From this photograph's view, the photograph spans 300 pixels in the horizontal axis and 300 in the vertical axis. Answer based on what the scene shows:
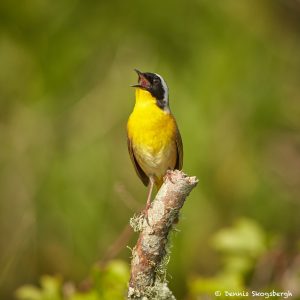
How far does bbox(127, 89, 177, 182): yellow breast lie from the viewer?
6141mm

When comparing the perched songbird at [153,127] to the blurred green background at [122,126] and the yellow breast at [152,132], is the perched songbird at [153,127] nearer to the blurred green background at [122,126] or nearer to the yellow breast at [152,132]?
the yellow breast at [152,132]

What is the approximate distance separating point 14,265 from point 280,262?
2524 mm

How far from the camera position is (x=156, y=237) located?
466cm

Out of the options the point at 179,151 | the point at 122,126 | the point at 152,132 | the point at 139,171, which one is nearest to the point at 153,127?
the point at 152,132

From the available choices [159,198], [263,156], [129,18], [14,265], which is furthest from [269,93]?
[159,198]

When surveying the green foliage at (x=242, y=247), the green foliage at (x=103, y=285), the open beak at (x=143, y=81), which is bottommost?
the green foliage at (x=103, y=285)

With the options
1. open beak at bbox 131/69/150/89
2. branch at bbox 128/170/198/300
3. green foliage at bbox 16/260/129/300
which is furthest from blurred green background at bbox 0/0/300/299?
branch at bbox 128/170/198/300

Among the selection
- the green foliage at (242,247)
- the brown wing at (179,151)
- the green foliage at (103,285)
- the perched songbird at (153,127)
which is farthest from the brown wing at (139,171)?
the green foliage at (103,285)

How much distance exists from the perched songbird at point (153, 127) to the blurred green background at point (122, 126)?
35.9 inches

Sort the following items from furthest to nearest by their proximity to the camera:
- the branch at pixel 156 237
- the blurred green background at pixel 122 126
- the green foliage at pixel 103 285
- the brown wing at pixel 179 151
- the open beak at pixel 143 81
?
1. the blurred green background at pixel 122 126
2. the brown wing at pixel 179 151
3. the open beak at pixel 143 81
4. the green foliage at pixel 103 285
5. the branch at pixel 156 237

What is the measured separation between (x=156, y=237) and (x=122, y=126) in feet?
9.99

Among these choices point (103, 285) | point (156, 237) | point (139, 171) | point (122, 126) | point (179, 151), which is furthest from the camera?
point (122, 126)

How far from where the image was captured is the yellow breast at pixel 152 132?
20.1ft

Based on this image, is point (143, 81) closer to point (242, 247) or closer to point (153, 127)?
point (153, 127)
